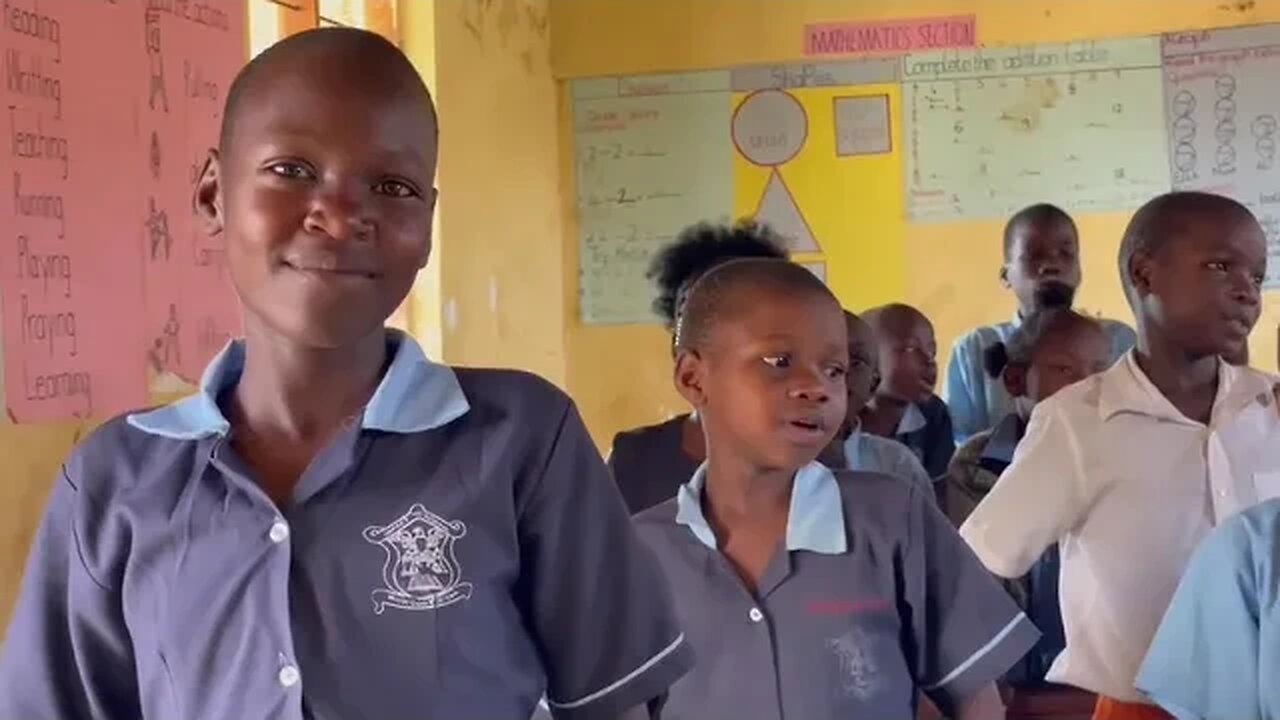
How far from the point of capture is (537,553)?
3.25ft

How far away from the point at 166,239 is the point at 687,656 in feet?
6.03

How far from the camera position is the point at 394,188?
3.17ft

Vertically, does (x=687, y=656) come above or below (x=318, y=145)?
below

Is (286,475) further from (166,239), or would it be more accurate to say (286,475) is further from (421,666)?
(166,239)

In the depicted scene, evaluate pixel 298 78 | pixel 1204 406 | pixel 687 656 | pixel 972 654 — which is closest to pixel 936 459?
pixel 1204 406

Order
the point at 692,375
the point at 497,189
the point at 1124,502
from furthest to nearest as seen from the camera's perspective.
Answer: the point at 497,189 < the point at 1124,502 < the point at 692,375

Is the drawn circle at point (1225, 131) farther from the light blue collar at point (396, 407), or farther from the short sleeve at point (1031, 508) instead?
the light blue collar at point (396, 407)

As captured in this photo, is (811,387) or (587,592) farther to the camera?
(811,387)

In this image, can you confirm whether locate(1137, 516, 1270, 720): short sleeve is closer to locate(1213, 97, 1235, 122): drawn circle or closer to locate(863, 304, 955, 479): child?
locate(863, 304, 955, 479): child

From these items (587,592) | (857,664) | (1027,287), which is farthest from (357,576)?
(1027,287)

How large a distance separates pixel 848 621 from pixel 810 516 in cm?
12

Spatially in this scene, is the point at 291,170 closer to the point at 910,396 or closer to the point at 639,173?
the point at 910,396

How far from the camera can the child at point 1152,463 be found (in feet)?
6.64

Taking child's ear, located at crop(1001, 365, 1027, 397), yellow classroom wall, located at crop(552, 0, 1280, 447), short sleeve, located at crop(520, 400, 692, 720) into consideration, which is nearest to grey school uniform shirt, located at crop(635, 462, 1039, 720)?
short sleeve, located at crop(520, 400, 692, 720)
